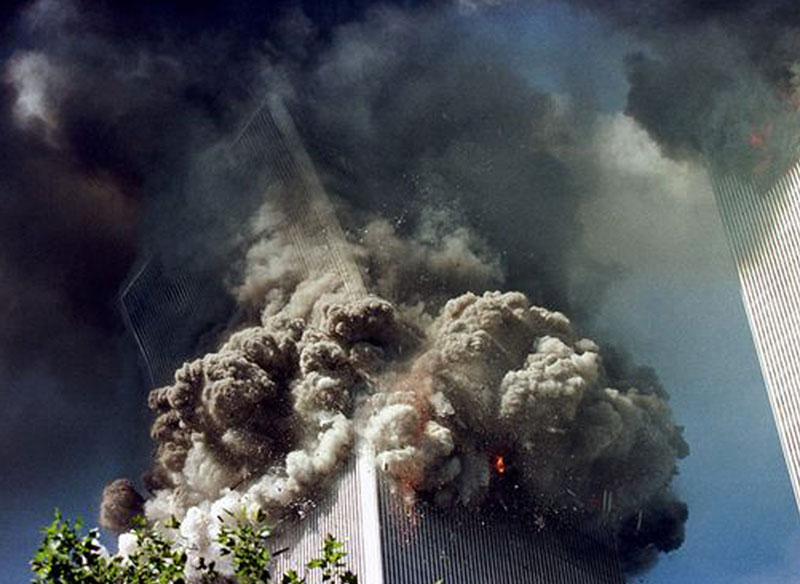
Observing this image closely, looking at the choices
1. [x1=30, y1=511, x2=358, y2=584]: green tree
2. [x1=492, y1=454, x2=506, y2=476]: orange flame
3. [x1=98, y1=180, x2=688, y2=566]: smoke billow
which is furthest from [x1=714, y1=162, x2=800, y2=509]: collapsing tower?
[x1=30, y1=511, x2=358, y2=584]: green tree

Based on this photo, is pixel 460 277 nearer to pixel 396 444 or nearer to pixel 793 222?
pixel 396 444

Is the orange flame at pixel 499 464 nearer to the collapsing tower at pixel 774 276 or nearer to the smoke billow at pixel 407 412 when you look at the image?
the smoke billow at pixel 407 412

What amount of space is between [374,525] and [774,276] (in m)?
46.7

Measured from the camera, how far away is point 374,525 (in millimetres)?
108062

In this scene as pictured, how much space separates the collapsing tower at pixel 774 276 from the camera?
368 ft

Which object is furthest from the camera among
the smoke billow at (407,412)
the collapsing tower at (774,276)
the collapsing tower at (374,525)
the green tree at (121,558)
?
the collapsing tower at (774,276)

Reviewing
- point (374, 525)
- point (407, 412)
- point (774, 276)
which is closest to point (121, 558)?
point (407, 412)

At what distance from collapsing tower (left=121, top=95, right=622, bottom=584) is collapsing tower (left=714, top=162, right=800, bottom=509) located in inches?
1002

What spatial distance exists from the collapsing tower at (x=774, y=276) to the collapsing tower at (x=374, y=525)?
25.4 meters

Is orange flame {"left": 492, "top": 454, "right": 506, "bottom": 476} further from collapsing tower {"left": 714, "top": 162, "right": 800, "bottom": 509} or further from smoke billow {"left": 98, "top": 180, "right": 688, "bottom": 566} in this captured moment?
collapsing tower {"left": 714, "top": 162, "right": 800, "bottom": 509}

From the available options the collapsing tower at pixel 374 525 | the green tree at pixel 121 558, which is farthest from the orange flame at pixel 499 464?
the green tree at pixel 121 558

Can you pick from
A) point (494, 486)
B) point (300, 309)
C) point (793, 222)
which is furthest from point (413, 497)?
point (793, 222)

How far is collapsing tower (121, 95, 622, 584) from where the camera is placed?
109 meters

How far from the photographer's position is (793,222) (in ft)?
372
